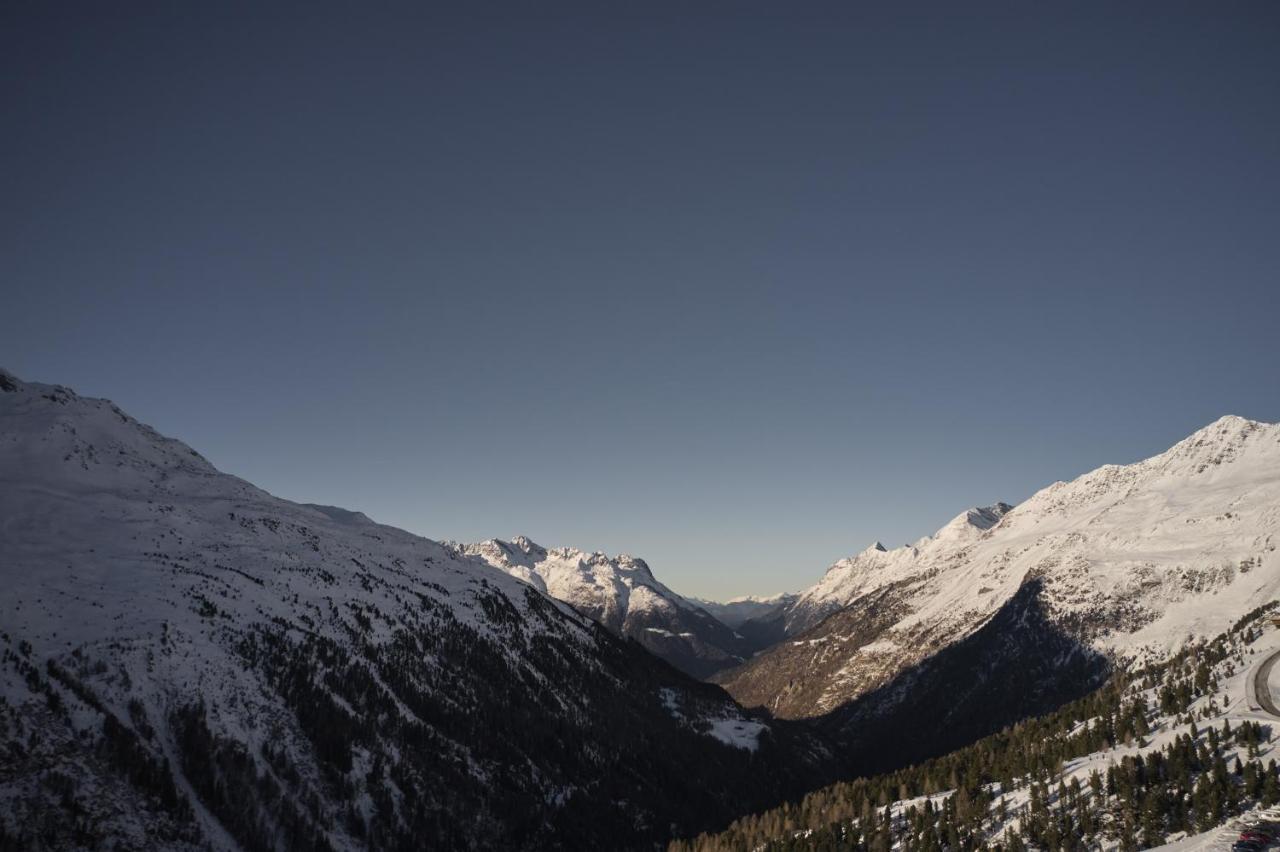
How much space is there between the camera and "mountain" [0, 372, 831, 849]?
70.5 metres

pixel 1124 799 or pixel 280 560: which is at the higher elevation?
pixel 280 560

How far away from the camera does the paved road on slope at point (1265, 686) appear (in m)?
79.4

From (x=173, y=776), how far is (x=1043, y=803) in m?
102

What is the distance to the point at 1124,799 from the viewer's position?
217 ft

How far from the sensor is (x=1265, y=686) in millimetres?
88688

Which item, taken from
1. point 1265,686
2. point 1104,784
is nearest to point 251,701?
point 1104,784

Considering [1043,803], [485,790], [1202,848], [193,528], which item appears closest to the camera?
[1202,848]

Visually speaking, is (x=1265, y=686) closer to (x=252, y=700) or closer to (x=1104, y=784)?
(x=1104, y=784)

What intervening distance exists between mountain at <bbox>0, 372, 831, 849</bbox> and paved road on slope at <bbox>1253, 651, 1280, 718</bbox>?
119 meters

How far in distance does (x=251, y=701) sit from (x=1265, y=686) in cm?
14948

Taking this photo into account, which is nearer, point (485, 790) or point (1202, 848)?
point (1202, 848)

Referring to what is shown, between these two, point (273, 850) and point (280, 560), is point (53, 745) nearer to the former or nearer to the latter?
point (273, 850)

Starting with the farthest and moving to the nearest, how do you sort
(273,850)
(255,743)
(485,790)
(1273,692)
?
(485,790) → (255,743) → (1273,692) → (273,850)

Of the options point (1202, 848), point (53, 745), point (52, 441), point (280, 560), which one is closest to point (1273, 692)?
point (1202, 848)
